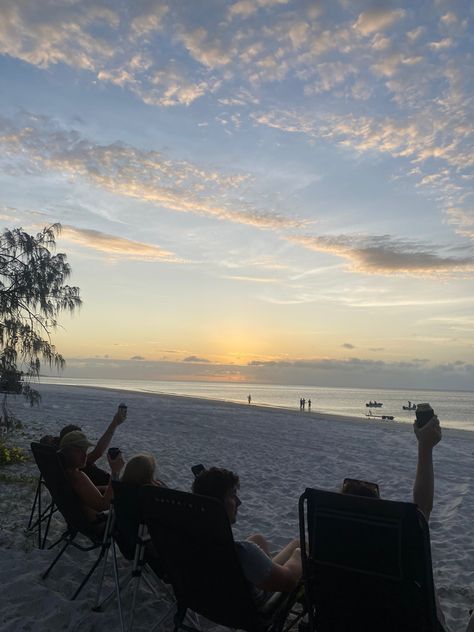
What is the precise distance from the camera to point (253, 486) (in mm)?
9289

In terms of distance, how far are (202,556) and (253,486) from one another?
6.43 m

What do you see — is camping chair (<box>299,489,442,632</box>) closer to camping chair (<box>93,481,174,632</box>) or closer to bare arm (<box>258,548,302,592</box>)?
bare arm (<box>258,548,302,592</box>)

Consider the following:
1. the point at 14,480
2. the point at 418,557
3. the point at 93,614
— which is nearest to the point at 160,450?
the point at 14,480

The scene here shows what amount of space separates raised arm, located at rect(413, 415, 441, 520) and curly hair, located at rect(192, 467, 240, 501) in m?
1.17

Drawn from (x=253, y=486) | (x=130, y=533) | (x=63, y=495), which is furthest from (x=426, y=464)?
(x=253, y=486)

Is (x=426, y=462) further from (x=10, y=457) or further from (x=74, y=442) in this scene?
(x=10, y=457)

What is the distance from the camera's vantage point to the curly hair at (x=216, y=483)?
333 cm

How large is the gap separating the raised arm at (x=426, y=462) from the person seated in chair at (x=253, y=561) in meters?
0.96

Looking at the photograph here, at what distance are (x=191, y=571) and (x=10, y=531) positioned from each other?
3545 mm

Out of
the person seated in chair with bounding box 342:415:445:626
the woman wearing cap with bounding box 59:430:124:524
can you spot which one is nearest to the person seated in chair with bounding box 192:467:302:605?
the person seated in chair with bounding box 342:415:445:626

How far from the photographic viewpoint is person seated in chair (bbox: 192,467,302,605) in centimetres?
311

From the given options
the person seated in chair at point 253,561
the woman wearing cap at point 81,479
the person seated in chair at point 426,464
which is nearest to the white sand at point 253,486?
the woman wearing cap at point 81,479

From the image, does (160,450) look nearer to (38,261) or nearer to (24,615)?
(38,261)

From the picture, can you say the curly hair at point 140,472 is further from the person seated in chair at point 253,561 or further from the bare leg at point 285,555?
the bare leg at point 285,555
